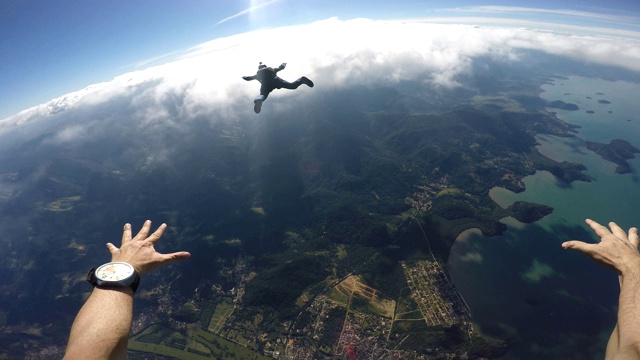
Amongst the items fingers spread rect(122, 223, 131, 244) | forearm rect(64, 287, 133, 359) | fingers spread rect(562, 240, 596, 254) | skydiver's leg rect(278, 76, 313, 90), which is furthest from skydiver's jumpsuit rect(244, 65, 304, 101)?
fingers spread rect(562, 240, 596, 254)

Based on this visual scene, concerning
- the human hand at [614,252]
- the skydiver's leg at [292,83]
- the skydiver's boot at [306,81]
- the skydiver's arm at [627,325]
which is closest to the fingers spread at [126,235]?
the skydiver's leg at [292,83]

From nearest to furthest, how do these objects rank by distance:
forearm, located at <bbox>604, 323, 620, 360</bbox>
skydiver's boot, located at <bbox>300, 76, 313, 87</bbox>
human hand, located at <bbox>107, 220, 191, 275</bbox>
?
forearm, located at <bbox>604, 323, 620, 360</bbox> → human hand, located at <bbox>107, 220, 191, 275</bbox> → skydiver's boot, located at <bbox>300, 76, 313, 87</bbox>

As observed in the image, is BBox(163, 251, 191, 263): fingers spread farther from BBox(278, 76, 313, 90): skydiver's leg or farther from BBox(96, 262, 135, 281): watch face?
BBox(278, 76, 313, 90): skydiver's leg

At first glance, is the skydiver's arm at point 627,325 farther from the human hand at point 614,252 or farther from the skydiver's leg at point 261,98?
the skydiver's leg at point 261,98

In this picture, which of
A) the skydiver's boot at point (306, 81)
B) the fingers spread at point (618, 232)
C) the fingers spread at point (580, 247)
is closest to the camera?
the fingers spread at point (580, 247)

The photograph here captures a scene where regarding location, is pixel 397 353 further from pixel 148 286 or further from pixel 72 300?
pixel 72 300

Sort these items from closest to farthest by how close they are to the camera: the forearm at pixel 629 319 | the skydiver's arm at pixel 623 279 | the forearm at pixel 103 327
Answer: the forearm at pixel 103 327, the forearm at pixel 629 319, the skydiver's arm at pixel 623 279

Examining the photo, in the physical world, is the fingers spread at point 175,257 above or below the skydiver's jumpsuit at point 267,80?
below
